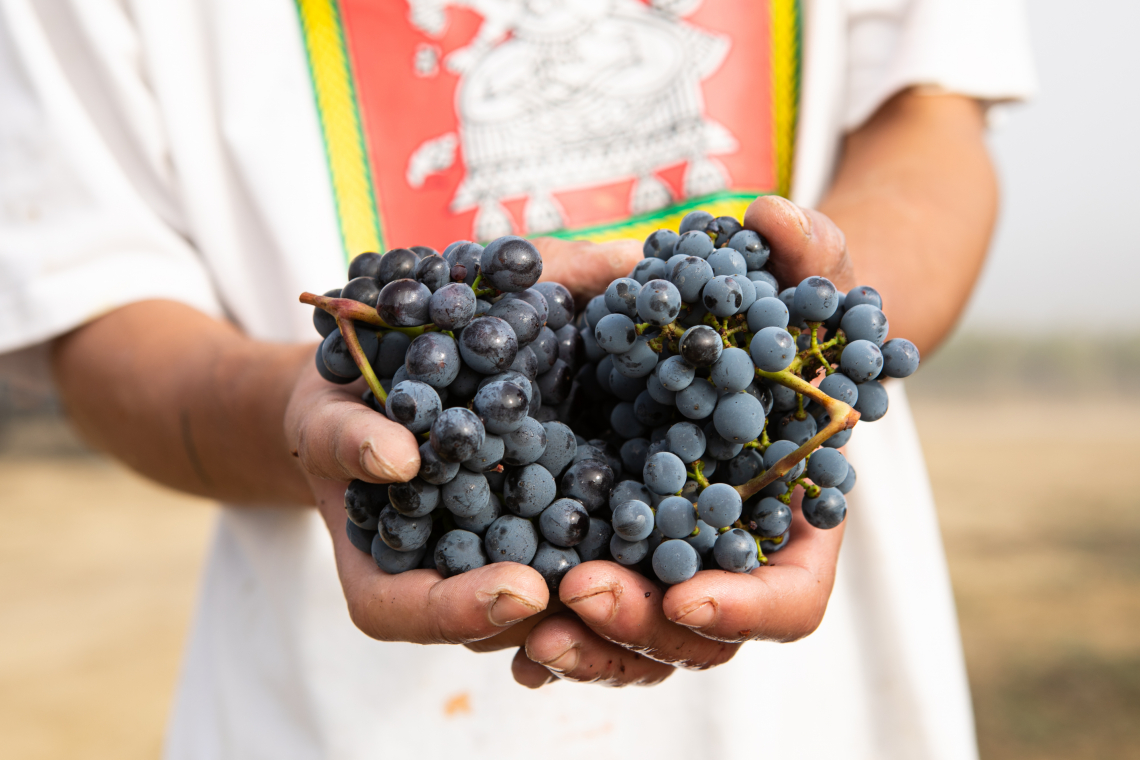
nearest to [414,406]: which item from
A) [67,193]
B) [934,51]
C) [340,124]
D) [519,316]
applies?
[519,316]

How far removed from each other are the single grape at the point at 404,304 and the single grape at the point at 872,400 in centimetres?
50

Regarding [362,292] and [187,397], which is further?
[187,397]

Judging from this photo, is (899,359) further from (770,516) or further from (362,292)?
(362,292)

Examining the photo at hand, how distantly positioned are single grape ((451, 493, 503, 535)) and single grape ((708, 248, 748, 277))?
1.15ft

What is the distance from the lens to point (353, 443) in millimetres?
766

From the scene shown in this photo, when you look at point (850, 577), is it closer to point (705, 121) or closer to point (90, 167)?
point (705, 121)

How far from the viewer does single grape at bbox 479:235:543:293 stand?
0.86 meters

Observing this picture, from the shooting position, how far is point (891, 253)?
1.39 m

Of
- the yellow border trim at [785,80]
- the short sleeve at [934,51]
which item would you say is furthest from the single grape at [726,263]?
the short sleeve at [934,51]

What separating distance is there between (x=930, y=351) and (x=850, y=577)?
46 centimetres

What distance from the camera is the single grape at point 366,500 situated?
868mm

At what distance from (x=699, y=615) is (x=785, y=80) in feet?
3.86

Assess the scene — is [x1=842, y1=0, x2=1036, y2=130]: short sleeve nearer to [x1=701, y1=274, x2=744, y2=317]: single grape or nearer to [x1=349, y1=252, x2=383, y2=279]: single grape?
[x1=701, y1=274, x2=744, y2=317]: single grape

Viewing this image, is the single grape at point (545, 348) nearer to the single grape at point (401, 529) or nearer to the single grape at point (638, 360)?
the single grape at point (638, 360)
